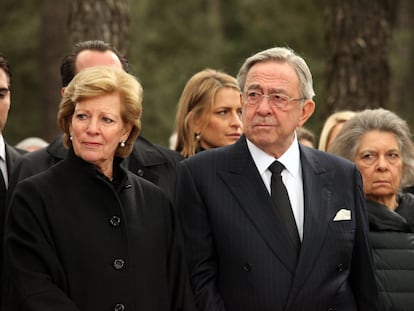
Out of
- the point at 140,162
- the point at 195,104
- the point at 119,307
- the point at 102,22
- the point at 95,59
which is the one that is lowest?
the point at 119,307

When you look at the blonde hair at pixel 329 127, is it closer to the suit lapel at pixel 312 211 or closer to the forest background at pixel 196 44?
the suit lapel at pixel 312 211

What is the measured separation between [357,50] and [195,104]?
352cm

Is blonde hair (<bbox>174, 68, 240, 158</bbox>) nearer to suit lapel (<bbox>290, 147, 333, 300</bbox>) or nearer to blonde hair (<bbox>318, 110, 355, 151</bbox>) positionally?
blonde hair (<bbox>318, 110, 355, 151</bbox>)

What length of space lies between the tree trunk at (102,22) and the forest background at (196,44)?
0.01m

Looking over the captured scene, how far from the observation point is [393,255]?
562cm

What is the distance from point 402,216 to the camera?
5957 millimetres

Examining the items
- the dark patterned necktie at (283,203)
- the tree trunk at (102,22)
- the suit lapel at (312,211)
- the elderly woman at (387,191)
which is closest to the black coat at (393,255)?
the elderly woman at (387,191)

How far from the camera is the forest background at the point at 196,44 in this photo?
9.80 meters

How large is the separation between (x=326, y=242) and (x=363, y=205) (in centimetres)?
40

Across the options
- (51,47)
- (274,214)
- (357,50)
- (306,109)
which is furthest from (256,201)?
(51,47)

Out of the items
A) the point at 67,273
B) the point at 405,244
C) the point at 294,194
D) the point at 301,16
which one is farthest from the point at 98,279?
the point at 301,16

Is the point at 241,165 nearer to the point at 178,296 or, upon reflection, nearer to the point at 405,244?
the point at 178,296

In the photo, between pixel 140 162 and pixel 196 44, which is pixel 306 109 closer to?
pixel 140 162

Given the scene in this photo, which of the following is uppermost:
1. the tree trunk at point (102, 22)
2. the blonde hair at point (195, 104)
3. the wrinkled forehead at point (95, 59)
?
the tree trunk at point (102, 22)
